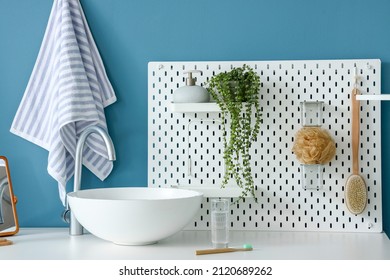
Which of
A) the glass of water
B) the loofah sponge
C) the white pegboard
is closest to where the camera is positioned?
the glass of water

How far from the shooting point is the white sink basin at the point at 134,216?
5.29ft

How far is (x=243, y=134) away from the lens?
1981 millimetres

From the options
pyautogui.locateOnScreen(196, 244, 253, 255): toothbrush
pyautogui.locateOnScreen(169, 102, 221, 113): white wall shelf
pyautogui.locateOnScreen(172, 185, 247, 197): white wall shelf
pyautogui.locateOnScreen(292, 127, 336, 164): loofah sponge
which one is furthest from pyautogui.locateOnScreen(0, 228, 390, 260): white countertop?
pyautogui.locateOnScreen(169, 102, 221, 113): white wall shelf

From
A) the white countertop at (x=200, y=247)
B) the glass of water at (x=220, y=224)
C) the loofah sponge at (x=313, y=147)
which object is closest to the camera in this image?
the white countertop at (x=200, y=247)

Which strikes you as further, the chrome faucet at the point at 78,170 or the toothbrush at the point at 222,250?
the chrome faucet at the point at 78,170

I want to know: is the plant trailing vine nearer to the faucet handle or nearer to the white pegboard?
the white pegboard

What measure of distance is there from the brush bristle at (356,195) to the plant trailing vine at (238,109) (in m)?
0.33

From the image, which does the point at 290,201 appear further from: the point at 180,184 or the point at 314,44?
the point at 314,44

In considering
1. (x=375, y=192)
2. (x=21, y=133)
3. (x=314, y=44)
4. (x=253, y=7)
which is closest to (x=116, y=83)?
(x=21, y=133)

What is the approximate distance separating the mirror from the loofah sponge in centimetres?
98

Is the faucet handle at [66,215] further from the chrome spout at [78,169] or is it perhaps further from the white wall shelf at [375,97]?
the white wall shelf at [375,97]

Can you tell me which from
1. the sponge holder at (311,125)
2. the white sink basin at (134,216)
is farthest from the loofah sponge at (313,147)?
the white sink basin at (134,216)

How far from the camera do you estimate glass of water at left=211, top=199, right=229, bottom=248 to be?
172 centimetres

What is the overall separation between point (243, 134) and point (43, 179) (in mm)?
766
